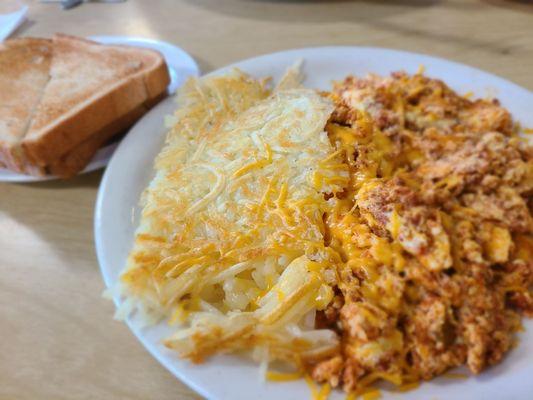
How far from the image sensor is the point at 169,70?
2.27 meters

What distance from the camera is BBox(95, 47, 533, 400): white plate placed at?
1097 mm

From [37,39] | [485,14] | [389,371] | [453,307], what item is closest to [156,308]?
[389,371]

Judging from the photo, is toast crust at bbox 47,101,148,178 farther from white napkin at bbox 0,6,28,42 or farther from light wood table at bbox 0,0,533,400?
white napkin at bbox 0,6,28,42

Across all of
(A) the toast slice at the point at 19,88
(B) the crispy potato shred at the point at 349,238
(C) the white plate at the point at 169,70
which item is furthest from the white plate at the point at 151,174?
(A) the toast slice at the point at 19,88

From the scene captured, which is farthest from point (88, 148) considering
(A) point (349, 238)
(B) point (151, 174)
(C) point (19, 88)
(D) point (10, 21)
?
(D) point (10, 21)

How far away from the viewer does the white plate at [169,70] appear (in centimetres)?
188

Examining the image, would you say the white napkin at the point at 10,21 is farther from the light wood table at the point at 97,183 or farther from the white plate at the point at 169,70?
the white plate at the point at 169,70

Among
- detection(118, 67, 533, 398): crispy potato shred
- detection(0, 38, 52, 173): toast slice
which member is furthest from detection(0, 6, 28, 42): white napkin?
detection(118, 67, 533, 398): crispy potato shred

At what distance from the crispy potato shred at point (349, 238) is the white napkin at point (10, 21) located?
1.86m

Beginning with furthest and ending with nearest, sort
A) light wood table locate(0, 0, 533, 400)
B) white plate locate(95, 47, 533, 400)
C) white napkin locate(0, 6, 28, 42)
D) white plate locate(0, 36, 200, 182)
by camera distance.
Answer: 1. white napkin locate(0, 6, 28, 42)
2. white plate locate(0, 36, 200, 182)
3. light wood table locate(0, 0, 533, 400)
4. white plate locate(95, 47, 533, 400)

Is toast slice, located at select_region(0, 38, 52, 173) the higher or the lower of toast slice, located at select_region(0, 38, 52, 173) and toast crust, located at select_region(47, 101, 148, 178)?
the higher

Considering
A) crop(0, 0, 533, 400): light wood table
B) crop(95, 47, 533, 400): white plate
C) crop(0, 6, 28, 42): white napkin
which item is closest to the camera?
crop(95, 47, 533, 400): white plate

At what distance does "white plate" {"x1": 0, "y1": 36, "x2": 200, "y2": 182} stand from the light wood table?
0.08m

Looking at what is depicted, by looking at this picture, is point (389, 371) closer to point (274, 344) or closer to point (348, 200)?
point (274, 344)
